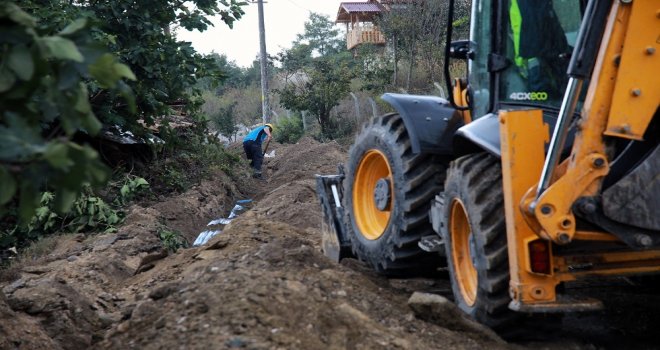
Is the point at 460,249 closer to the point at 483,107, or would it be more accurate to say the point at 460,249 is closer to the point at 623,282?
the point at 483,107

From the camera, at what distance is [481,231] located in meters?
4.23

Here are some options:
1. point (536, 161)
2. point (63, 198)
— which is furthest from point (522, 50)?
point (63, 198)

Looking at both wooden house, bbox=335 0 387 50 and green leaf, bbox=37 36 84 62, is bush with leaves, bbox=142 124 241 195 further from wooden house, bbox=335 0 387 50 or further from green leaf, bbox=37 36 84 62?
wooden house, bbox=335 0 387 50

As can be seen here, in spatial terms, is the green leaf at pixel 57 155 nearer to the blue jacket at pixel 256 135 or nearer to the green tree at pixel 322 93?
the blue jacket at pixel 256 135

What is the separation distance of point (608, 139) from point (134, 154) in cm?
1039

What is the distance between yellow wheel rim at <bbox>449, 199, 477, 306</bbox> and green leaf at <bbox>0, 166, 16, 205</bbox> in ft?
10.2

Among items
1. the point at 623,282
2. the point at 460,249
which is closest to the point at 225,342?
the point at 460,249

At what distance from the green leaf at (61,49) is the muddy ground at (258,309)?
6.66ft

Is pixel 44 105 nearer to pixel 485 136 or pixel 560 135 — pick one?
pixel 560 135

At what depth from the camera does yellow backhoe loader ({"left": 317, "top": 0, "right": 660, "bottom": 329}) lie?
12.0 feet

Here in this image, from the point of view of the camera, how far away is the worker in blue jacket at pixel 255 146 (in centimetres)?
1781

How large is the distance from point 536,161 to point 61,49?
2.62m

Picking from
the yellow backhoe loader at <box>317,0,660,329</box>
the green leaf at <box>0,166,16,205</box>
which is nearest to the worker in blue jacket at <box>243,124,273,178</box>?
the yellow backhoe loader at <box>317,0,660,329</box>

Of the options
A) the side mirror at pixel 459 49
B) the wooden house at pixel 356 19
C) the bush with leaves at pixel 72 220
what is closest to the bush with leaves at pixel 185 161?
the bush with leaves at pixel 72 220
